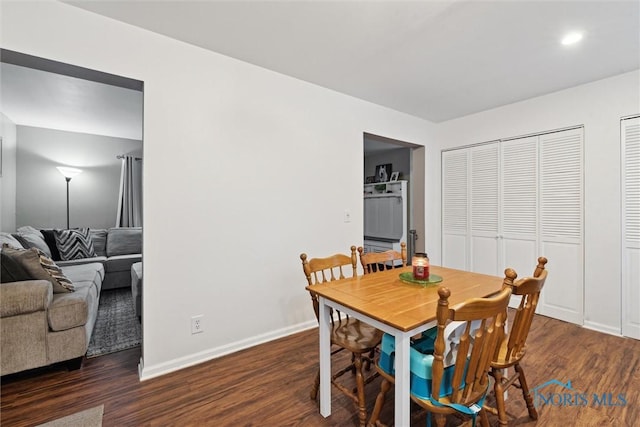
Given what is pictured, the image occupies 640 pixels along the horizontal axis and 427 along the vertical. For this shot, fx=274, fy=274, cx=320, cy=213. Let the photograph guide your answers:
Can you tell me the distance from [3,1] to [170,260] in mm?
1748

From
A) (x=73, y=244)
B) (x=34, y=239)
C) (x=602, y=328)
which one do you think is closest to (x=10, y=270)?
(x=34, y=239)

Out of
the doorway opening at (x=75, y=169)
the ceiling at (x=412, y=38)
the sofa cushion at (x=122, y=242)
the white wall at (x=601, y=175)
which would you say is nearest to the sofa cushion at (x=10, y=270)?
the doorway opening at (x=75, y=169)

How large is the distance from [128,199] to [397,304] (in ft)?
17.2

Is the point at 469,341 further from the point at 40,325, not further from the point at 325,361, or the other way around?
the point at 40,325

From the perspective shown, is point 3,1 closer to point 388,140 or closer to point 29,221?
point 388,140

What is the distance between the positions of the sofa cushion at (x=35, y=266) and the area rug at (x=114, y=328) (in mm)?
566

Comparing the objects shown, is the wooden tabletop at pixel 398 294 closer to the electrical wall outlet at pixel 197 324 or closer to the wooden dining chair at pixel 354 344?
the wooden dining chair at pixel 354 344

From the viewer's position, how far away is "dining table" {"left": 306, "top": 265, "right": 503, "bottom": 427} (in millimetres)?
1152

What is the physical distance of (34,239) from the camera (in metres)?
3.47

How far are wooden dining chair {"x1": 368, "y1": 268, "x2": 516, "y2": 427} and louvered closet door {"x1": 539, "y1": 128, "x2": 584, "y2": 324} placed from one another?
8.22 ft

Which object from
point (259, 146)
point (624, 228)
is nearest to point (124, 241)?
point (259, 146)

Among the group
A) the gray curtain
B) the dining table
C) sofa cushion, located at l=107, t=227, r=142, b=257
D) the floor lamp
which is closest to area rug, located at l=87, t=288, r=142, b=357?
sofa cushion, located at l=107, t=227, r=142, b=257

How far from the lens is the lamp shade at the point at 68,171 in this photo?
4.43 m

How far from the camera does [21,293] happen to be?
182 centimetres
